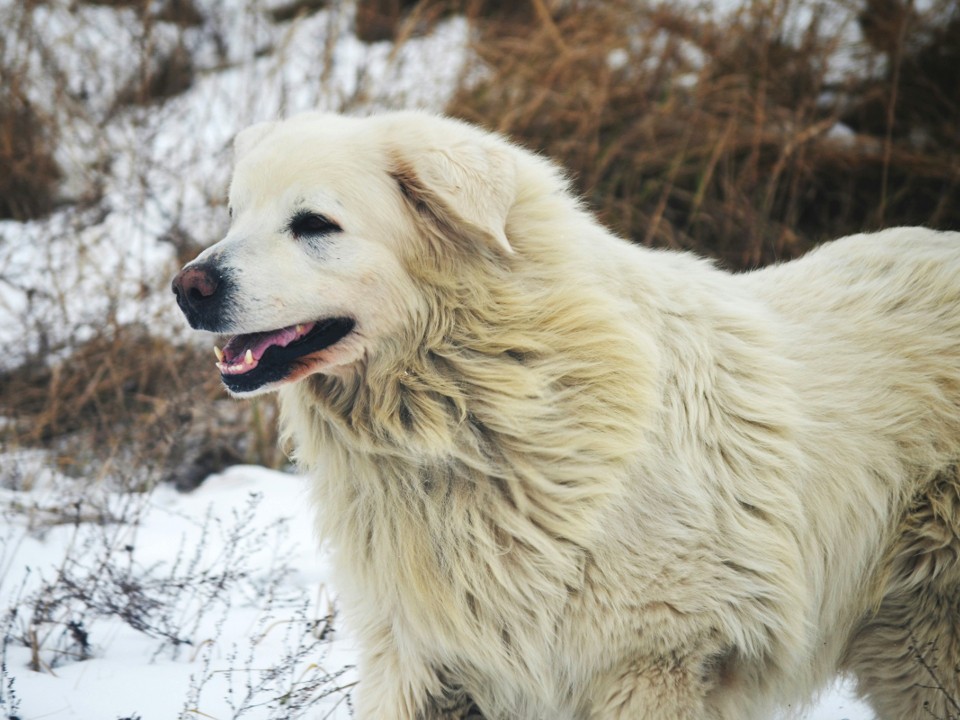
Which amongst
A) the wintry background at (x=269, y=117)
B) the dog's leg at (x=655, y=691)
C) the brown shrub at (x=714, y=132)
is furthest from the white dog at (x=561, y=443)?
the brown shrub at (x=714, y=132)

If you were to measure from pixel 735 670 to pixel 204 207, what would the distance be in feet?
20.1

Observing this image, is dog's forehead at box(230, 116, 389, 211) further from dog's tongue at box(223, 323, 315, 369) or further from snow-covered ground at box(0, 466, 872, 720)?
snow-covered ground at box(0, 466, 872, 720)

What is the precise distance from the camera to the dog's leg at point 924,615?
9.62 ft

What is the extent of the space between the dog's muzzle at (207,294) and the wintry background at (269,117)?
2.19 metres

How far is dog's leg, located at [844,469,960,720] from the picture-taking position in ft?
9.62

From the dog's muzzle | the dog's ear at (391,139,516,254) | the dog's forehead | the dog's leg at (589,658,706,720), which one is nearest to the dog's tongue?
the dog's muzzle

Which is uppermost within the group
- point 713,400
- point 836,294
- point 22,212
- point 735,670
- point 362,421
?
point 836,294

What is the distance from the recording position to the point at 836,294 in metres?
3.21

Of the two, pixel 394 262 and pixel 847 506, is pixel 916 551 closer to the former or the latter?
pixel 847 506

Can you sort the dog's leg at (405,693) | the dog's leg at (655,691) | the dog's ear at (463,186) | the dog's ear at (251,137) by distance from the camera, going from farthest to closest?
the dog's ear at (251,137) < the dog's leg at (405,693) < the dog's ear at (463,186) < the dog's leg at (655,691)

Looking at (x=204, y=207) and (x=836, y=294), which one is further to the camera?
(x=204, y=207)

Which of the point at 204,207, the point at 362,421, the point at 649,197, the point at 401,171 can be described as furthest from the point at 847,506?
the point at 204,207

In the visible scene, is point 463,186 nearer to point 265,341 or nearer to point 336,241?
point 336,241

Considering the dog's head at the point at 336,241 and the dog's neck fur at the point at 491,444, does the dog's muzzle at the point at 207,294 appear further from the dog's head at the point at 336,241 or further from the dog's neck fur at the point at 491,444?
the dog's neck fur at the point at 491,444
